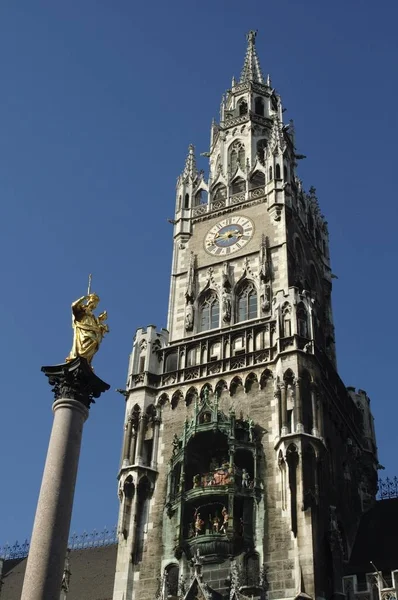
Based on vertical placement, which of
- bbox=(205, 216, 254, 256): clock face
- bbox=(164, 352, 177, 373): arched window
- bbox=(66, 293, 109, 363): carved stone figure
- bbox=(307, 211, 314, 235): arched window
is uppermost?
bbox=(307, 211, 314, 235): arched window

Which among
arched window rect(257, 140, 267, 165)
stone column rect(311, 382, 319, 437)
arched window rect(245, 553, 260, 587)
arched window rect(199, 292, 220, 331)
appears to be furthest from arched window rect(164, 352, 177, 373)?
arched window rect(257, 140, 267, 165)

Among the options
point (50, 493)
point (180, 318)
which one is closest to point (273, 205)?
point (180, 318)

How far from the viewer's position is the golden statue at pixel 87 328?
1010 inches

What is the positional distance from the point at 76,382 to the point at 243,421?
37.5 feet

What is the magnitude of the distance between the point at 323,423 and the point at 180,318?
1015cm

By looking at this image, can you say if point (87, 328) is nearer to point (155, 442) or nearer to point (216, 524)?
point (216, 524)

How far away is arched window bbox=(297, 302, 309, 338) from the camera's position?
35.8 meters

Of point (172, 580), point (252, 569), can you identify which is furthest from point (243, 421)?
point (172, 580)

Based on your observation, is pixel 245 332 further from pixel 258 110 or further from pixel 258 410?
pixel 258 110

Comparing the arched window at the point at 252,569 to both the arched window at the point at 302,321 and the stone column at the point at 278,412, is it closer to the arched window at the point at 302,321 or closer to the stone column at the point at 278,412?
the stone column at the point at 278,412

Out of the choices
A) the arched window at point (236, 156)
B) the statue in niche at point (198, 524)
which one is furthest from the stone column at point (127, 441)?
the arched window at point (236, 156)

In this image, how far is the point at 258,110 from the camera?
179 ft

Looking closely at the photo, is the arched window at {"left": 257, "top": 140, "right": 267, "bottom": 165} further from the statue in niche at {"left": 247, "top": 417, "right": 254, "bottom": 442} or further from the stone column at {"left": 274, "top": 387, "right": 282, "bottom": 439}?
the statue in niche at {"left": 247, "top": 417, "right": 254, "bottom": 442}

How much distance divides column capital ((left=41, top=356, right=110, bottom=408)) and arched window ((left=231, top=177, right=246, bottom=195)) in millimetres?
24234
